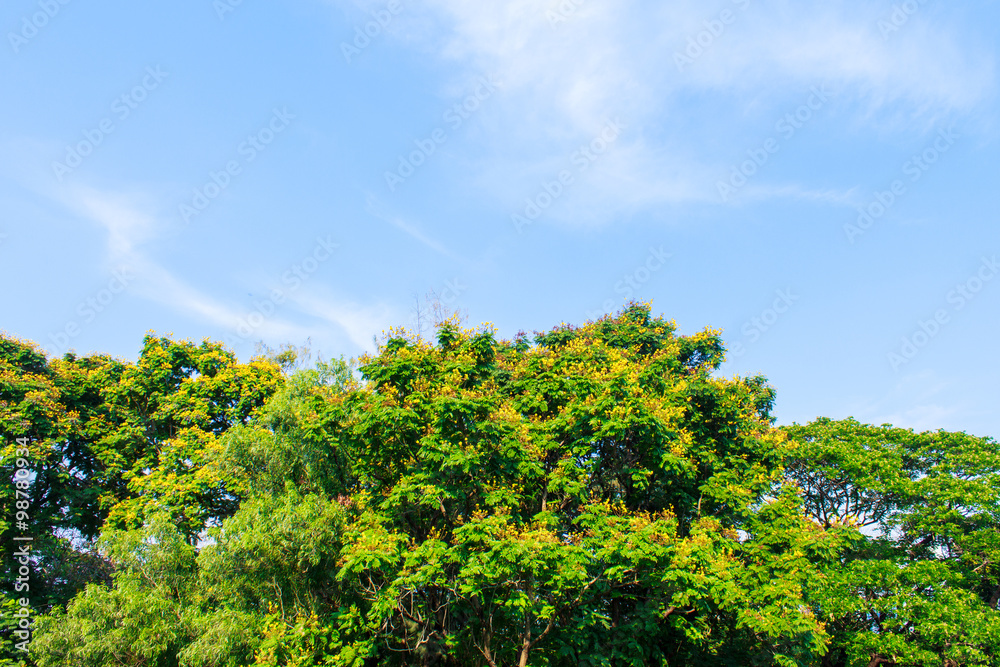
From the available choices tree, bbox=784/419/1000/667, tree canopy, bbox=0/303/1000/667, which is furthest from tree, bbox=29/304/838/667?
tree, bbox=784/419/1000/667

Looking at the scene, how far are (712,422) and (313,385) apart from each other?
11.8 meters

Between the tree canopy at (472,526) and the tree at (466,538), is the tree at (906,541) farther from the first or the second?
the tree at (466,538)

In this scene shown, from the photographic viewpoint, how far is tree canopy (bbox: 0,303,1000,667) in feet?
42.3

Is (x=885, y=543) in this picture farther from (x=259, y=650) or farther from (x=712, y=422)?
(x=259, y=650)

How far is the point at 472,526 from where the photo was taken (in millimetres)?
12219

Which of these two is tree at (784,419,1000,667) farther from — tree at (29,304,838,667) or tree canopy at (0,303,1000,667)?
tree at (29,304,838,667)

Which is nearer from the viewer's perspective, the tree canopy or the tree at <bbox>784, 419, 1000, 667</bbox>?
the tree canopy

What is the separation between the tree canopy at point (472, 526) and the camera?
1289 cm

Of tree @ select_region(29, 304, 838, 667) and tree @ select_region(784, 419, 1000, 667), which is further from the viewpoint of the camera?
tree @ select_region(784, 419, 1000, 667)

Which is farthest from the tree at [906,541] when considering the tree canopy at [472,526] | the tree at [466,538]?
the tree at [466,538]

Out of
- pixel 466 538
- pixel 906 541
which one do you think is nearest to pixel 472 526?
pixel 466 538

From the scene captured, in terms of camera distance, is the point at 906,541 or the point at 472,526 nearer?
the point at 472,526

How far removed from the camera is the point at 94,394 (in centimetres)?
2125

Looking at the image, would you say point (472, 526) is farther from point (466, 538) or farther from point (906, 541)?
point (906, 541)
